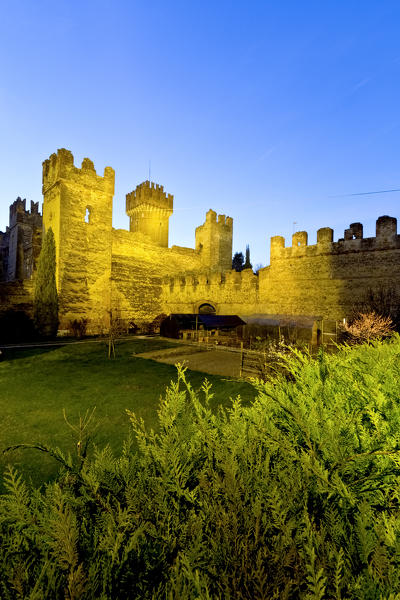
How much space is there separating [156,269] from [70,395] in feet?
76.4

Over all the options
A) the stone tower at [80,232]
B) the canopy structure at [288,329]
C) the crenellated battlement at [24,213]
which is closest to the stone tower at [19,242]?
the crenellated battlement at [24,213]

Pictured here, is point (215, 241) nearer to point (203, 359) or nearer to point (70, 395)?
point (203, 359)

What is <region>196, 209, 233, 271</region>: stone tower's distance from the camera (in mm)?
35219

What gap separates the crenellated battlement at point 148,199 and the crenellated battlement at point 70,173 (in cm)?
1173

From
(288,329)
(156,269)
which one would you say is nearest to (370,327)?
(288,329)

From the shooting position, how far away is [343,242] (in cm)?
1880

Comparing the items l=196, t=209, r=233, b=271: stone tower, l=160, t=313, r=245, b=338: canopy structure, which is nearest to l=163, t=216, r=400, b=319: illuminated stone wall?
l=160, t=313, r=245, b=338: canopy structure

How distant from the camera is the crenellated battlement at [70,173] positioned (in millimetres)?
22938

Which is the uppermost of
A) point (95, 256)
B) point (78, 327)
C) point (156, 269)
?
point (95, 256)

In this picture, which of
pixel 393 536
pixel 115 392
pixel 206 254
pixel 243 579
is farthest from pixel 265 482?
pixel 206 254

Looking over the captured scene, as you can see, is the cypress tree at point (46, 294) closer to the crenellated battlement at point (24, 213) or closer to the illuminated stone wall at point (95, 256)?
the illuminated stone wall at point (95, 256)

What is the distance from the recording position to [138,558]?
1.28 m

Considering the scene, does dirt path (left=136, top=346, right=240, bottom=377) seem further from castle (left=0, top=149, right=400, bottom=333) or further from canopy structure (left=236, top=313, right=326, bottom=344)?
castle (left=0, top=149, right=400, bottom=333)

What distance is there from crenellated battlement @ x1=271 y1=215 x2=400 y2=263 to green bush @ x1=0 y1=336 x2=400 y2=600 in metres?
18.5
